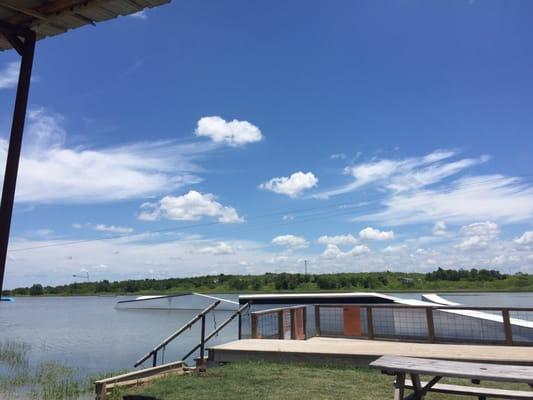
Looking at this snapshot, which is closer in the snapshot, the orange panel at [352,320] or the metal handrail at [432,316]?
the metal handrail at [432,316]

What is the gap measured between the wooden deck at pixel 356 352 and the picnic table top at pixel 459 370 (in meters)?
2.93

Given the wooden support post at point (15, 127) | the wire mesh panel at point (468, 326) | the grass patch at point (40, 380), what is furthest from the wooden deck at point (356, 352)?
the wooden support post at point (15, 127)

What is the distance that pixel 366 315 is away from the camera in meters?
9.38

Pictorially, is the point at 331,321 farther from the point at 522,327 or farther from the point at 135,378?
the point at 135,378

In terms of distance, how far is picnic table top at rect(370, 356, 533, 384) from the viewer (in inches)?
138

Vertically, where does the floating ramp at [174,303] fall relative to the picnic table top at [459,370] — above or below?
below

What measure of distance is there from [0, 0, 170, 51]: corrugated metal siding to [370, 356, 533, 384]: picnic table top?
3997 mm

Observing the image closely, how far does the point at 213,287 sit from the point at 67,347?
193 feet

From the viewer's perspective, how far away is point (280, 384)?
6117 millimetres

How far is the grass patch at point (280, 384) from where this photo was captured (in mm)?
5559

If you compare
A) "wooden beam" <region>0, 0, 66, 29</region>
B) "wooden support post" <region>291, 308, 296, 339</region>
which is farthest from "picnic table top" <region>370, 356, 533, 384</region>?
"wooden support post" <region>291, 308, 296, 339</region>

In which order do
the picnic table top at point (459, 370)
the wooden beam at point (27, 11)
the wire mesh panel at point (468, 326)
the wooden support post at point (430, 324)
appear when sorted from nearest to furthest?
the picnic table top at point (459, 370), the wooden beam at point (27, 11), the wire mesh panel at point (468, 326), the wooden support post at point (430, 324)

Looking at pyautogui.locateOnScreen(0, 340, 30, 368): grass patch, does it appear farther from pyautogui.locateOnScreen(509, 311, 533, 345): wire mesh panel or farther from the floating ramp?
the floating ramp

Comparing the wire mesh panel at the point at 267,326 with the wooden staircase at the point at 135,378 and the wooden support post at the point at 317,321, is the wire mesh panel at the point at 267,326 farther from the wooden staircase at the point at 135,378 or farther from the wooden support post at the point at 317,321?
the wooden staircase at the point at 135,378
